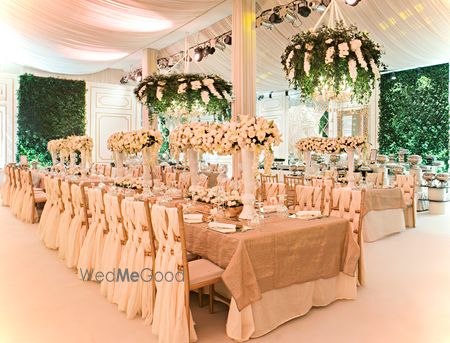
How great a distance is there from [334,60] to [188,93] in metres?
3.06

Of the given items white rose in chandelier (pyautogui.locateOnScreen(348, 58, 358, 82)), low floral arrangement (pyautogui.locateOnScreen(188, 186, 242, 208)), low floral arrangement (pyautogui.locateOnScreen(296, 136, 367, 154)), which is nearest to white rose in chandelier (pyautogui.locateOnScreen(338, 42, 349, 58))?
white rose in chandelier (pyautogui.locateOnScreen(348, 58, 358, 82))

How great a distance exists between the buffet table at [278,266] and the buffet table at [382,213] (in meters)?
2.67

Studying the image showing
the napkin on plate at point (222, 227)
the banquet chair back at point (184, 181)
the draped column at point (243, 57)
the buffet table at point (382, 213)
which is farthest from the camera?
the draped column at point (243, 57)

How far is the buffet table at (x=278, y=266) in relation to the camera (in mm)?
2912

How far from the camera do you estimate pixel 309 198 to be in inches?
183

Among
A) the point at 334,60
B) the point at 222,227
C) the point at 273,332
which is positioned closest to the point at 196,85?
the point at 334,60

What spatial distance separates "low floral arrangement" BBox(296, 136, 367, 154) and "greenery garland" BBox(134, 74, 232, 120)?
1.63 metres

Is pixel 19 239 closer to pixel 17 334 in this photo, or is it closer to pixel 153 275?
pixel 17 334

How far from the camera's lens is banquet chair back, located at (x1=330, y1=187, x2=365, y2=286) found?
13.4 ft

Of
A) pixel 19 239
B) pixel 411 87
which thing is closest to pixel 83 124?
pixel 19 239

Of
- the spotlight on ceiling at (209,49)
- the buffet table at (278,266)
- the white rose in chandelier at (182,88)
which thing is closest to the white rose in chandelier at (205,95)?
the white rose in chandelier at (182,88)

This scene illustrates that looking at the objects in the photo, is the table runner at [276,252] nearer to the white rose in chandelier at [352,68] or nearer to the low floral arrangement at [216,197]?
the low floral arrangement at [216,197]

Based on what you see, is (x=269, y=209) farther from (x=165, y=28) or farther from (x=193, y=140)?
(x=165, y=28)

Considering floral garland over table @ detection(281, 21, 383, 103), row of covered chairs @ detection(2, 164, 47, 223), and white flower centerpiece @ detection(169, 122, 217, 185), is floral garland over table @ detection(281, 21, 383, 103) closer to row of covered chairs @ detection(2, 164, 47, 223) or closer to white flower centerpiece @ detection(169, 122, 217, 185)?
white flower centerpiece @ detection(169, 122, 217, 185)
